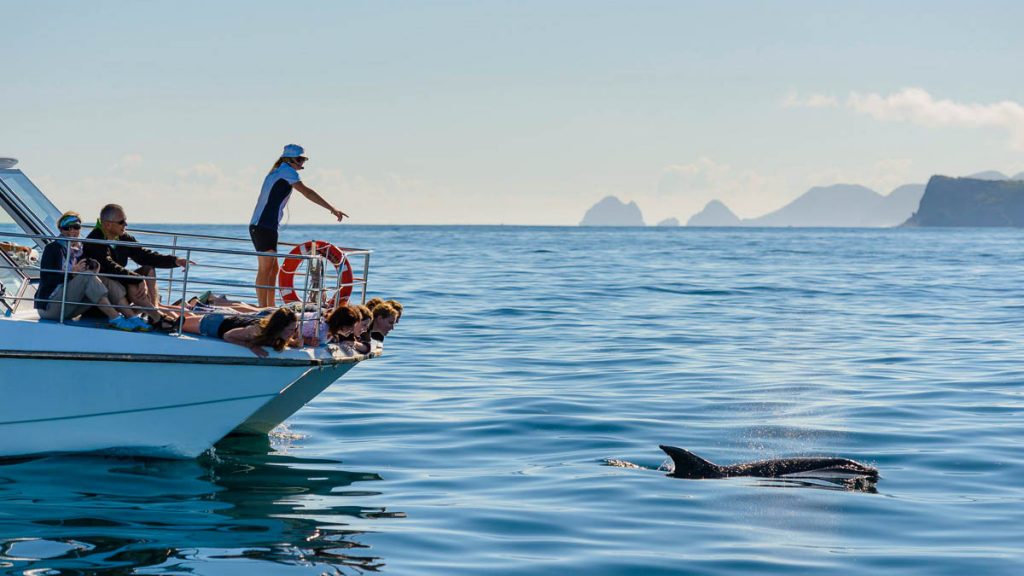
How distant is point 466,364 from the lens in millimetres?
18109

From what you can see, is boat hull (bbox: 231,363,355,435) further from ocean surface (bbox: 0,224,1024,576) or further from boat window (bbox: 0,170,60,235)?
boat window (bbox: 0,170,60,235)

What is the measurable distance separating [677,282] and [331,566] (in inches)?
1337

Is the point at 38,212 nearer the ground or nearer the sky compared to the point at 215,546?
nearer the sky

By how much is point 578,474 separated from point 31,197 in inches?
243

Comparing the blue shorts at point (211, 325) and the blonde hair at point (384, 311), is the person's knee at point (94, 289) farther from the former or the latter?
the blonde hair at point (384, 311)

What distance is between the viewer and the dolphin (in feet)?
34.0

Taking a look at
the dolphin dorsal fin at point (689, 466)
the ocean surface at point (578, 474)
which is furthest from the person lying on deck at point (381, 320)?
the dolphin dorsal fin at point (689, 466)

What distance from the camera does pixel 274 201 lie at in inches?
451

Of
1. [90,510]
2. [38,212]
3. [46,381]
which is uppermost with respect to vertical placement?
[38,212]

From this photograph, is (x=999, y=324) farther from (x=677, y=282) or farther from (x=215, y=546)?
(x=215, y=546)

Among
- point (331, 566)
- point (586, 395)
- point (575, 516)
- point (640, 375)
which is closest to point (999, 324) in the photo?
point (640, 375)

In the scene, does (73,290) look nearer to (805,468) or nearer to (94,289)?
(94,289)

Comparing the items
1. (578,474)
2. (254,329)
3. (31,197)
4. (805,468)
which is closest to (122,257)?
(254,329)

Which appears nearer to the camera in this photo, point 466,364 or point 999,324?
point 466,364
